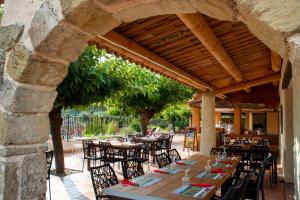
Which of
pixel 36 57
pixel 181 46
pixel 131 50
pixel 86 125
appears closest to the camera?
pixel 36 57

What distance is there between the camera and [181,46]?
4484 millimetres

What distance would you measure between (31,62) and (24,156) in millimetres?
698

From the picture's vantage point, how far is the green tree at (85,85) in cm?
662

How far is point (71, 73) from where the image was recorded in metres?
6.55

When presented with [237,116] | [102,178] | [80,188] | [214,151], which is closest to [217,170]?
[102,178]

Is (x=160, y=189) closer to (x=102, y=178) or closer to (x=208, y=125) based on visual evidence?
(x=102, y=178)

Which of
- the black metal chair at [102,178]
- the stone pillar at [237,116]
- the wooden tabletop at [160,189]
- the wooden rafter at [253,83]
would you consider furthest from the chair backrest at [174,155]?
the stone pillar at [237,116]

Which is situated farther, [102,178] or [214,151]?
[214,151]

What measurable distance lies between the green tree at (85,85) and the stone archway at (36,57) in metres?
4.29

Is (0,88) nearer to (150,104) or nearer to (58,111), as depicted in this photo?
(58,111)

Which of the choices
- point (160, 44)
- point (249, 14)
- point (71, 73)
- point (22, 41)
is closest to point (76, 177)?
point (71, 73)

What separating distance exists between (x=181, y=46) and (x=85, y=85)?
3004mm

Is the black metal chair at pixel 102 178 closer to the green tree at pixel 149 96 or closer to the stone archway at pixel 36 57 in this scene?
the stone archway at pixel 36 57

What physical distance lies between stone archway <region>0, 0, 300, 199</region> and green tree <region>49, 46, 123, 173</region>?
4286 mm
